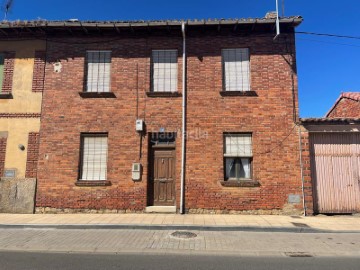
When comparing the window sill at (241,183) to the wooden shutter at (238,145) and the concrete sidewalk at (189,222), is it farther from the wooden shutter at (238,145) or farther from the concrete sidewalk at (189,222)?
the concrete sidewalk at (189,222)

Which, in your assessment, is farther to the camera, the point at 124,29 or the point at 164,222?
the point at 124,29

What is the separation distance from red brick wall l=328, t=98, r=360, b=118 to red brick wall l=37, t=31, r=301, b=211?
5.38 metres

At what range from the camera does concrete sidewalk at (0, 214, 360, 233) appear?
8.12m

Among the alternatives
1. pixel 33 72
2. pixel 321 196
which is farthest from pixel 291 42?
pixel 33 72

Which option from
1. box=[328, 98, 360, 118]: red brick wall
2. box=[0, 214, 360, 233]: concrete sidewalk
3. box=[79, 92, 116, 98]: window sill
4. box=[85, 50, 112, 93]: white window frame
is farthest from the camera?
box=[328, 98, 360, 118]: red brick wall

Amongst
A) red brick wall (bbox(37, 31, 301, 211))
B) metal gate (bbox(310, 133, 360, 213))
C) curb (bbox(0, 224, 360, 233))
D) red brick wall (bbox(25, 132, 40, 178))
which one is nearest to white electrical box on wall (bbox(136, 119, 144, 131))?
red brick wall (bbox(37, 31, 301, 211))

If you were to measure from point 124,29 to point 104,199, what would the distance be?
609cm

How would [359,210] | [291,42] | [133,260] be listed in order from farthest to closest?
[291,42] → [359,210] → [133,260]

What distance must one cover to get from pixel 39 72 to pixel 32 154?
299cm

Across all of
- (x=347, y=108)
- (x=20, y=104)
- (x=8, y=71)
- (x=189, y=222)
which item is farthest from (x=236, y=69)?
(x=8, y=71)

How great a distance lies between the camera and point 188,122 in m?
10.4

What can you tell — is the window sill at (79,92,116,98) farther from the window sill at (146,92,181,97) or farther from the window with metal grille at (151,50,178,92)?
the window with metal grille at (151,50,178,92)

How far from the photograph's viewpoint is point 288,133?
33.5 feet

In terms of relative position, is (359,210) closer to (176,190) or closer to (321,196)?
(321,196)
